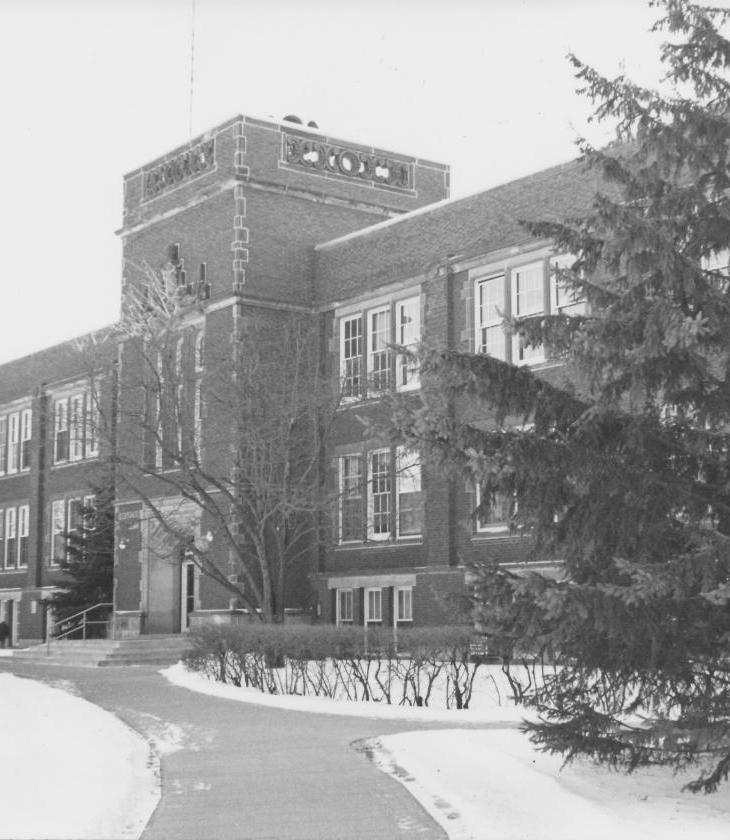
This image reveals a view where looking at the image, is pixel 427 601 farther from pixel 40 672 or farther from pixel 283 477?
pixel 40 672

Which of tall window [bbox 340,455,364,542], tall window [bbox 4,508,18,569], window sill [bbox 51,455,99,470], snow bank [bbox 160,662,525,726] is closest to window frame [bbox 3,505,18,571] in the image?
tall window [bbox 4,508,18,569]

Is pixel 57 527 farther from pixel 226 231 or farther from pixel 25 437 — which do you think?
pixel 226 231

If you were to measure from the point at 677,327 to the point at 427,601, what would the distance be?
19851mm

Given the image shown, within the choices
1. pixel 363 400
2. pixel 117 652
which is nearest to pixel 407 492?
pixel 363 400

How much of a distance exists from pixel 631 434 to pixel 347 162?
25.6m

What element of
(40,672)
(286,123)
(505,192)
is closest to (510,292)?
(505,192)

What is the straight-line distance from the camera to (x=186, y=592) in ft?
114

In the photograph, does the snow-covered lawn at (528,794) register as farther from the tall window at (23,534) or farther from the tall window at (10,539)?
the tall window at (10,539)

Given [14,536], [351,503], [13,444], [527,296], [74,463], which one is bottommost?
[14,536]

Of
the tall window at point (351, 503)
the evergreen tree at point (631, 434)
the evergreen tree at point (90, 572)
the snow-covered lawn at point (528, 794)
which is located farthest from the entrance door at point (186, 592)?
the evergreen tree at point (631, 434)

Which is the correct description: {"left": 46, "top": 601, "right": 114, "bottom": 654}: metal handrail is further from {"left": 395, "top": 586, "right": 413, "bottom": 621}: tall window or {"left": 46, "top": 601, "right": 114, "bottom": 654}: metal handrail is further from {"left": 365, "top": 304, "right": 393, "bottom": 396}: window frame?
{"left": 365, "top": 304, "right": 393, "bottom": 396}: window frame

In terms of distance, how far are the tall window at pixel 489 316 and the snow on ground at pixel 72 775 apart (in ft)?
44.4

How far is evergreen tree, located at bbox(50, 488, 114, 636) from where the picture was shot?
38094mm

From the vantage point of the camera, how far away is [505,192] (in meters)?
28.4
